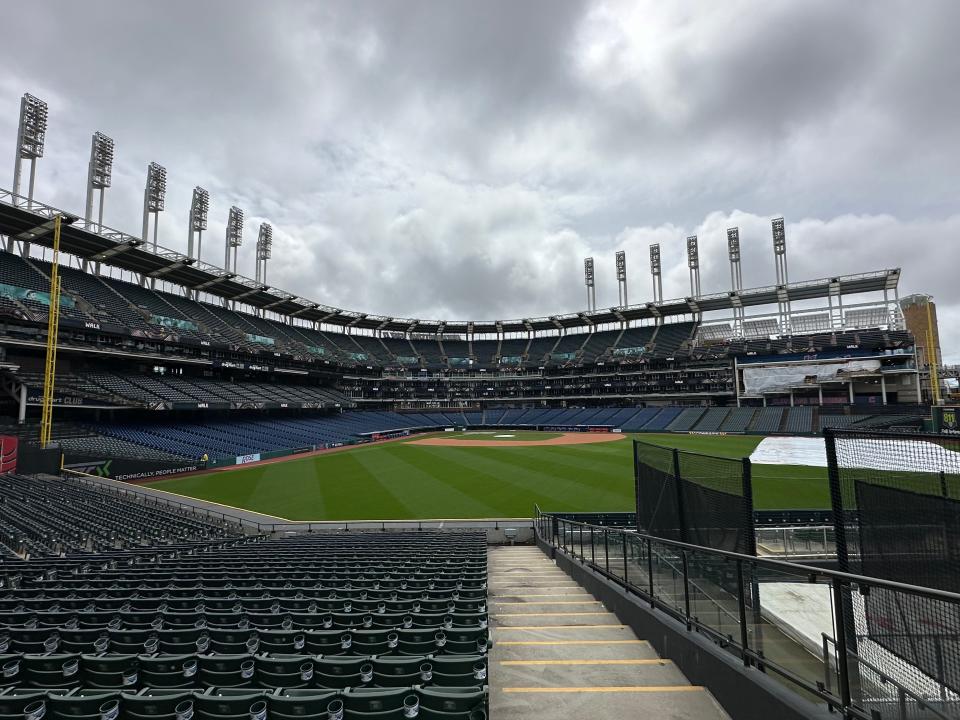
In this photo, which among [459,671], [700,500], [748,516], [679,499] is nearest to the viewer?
[459,671]

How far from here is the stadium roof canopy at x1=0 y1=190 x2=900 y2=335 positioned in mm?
39188

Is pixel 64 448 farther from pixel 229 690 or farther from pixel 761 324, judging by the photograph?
pixel 761 324

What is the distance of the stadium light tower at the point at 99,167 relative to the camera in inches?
1688

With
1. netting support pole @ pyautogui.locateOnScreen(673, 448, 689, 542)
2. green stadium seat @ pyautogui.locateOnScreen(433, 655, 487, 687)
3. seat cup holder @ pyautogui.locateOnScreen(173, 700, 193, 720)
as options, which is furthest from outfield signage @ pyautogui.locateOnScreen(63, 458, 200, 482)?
netting support pole @ pyautogui.locateOnScreen(673, 448, 689, 542)

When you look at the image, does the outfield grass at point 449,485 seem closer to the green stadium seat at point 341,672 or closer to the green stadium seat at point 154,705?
the green stadium seat at point 341,672

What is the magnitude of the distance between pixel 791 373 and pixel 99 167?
83.4m

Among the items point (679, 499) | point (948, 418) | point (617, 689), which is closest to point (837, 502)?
point (617, 689)

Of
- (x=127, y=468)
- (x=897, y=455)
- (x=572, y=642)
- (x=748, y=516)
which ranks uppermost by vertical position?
(x=897, y=455)

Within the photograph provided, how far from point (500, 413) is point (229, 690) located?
76751mm

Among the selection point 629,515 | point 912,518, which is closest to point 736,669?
point 912,518

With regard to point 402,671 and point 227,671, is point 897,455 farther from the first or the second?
point 227,671

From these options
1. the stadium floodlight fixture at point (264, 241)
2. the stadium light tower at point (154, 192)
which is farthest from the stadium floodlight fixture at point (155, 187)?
the stadium floodlight fixture at point (264, 241)

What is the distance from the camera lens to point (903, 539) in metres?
3.57

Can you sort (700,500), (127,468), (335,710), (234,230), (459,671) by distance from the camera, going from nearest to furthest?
(335,710) → (459,671) → (700,500) → (127,468) → (234,230)
